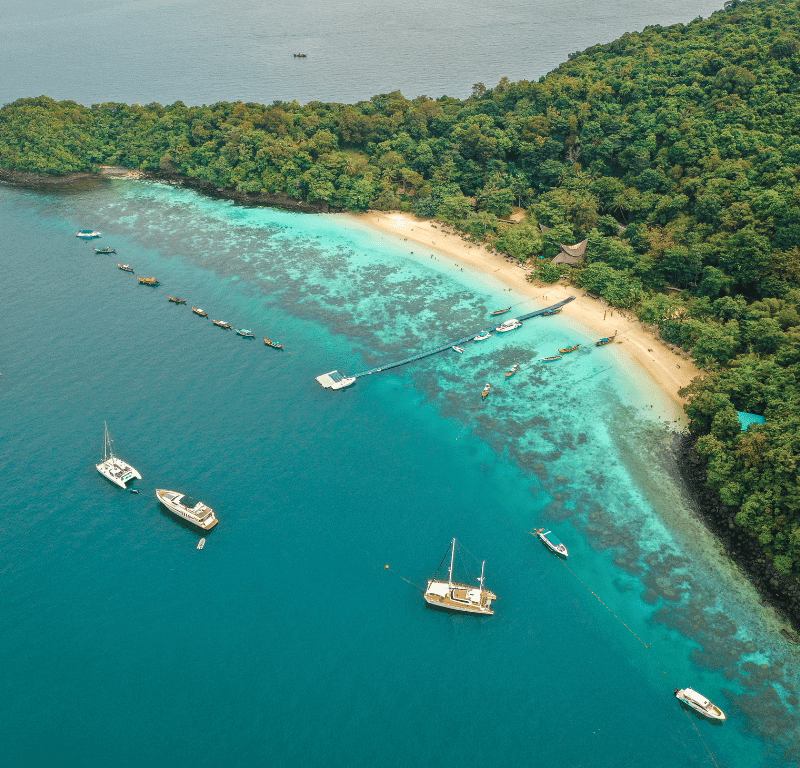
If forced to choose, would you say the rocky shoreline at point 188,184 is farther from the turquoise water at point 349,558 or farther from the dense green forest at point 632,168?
the turquoise water at point 349,558

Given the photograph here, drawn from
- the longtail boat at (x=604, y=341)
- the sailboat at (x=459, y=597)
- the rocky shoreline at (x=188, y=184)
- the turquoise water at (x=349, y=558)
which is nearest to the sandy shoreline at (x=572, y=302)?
the longtail boat at (x=604, y=341)

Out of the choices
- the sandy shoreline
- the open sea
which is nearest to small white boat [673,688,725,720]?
the open sea

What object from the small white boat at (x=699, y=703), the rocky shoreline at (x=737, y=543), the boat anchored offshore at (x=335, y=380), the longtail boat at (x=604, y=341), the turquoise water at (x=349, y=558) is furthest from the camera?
the longtail boat at (x=604, y=341)

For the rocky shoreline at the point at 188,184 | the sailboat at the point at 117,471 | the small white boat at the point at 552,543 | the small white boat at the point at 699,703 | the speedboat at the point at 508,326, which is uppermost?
the rocky shoreline at the point at 188,184

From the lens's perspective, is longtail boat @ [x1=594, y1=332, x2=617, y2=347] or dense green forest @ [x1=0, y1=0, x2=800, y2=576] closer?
dense green forest @ [x1=0, y1=0, x2=800, y2=576]

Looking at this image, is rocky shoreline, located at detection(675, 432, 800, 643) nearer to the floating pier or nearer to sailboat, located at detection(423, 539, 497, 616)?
sailboat, located at detection(423, 539, 497, 616)
